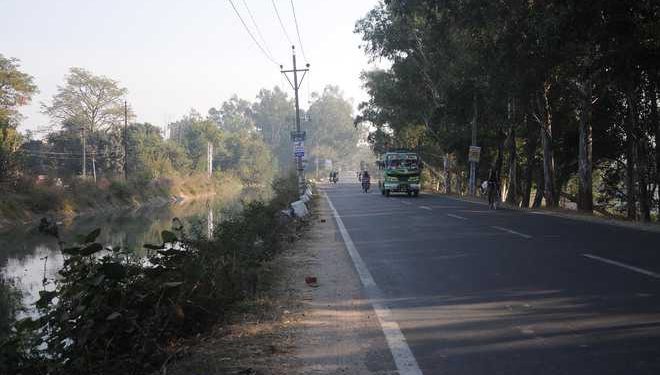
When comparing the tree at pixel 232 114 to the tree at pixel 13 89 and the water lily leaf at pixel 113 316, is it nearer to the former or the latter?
the tree at pixel 13 89

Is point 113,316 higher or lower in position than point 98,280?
lower

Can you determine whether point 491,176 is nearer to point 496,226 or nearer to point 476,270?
point 496,226

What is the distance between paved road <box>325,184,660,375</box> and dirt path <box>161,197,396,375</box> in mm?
414

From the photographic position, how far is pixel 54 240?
28.7 metres

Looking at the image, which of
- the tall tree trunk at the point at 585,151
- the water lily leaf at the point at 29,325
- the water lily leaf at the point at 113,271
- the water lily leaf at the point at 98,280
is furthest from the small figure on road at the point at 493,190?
the water lily leaf at the point at 29,325

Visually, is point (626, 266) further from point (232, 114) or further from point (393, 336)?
point (232, 114)

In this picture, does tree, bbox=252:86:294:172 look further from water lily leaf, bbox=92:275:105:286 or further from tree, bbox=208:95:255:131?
water lily leaf, bbox=92:275:105:286

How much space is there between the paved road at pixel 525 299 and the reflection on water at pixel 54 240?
4.83 m

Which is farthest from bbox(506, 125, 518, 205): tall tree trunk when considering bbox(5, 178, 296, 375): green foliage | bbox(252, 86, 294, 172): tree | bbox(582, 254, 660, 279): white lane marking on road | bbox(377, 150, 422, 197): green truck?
bbox(252, 86, 294, 172): tree

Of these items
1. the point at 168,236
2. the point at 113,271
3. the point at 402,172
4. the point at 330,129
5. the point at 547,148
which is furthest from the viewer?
the point at 330,129

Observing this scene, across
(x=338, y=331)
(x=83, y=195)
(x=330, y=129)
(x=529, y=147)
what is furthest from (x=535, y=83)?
(x=330, y=129)

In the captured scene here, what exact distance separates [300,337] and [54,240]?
26.0 meters

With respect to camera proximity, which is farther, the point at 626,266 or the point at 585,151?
the point at 585,151

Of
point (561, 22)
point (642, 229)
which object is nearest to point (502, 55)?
point (561, 22)
